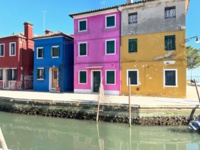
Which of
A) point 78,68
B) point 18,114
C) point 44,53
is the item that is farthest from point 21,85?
point 18,114

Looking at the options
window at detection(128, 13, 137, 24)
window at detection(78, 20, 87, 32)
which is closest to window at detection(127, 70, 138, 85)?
window at detection(128, 13, 137, 24)

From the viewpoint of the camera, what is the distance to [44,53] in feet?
66.8

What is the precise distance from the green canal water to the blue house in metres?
8.56

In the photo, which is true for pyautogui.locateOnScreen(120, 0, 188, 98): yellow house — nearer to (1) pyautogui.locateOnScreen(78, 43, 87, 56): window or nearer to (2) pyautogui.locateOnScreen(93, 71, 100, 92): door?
(2) pyautogui.locateOnScreen(93, 71, 100, 92): door

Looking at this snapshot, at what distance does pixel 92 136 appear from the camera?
29.9 feet

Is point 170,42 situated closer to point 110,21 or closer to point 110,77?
point 110,21

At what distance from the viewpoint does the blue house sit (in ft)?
63.5

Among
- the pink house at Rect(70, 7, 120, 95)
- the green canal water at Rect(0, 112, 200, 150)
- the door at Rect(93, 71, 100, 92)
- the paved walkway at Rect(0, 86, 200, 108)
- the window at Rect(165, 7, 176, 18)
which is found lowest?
the green canal water at Rect(0, 112, 200, 150)

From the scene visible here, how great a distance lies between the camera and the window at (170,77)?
14.5 metres

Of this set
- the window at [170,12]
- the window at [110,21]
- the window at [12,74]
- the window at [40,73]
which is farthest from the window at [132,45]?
the window at [12,74]

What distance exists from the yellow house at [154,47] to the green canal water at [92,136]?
222 inches

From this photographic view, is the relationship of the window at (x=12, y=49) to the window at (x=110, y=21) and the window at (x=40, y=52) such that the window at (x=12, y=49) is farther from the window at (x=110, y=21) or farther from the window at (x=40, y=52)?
the window at (x=110, y=21)

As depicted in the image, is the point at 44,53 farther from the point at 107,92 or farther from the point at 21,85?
the point at 107,92

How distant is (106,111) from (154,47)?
7.12 m
